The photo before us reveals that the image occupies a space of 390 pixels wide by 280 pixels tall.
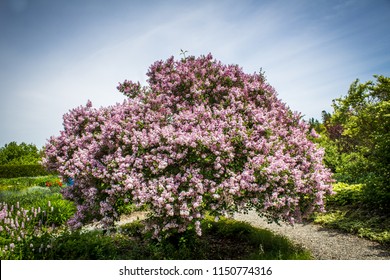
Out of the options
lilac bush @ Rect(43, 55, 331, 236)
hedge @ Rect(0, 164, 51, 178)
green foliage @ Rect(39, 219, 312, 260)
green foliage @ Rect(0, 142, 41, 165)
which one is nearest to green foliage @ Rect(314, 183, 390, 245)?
green foliage @ Rect(39, 219, 312, 260)

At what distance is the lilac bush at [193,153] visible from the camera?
18.0ft

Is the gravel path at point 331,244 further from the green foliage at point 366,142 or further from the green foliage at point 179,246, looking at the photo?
the green foliage at point 366,142

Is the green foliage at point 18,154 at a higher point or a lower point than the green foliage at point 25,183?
higher

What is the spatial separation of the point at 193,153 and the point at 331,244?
5120 mm

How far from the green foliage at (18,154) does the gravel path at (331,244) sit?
44668 millimetres

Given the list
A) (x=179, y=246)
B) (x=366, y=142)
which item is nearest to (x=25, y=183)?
(x=179, y=246)

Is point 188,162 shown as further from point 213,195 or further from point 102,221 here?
point 102,221

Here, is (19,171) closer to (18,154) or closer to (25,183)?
(25,183)

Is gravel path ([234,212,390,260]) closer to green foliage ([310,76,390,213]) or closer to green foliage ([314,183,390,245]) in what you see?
green foliage ([314,183,390,245])

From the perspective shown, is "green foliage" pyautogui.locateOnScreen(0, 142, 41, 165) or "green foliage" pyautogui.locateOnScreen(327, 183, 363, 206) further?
"green foliage" pyautogui.locateOnScreen(0, 142, 41, 165)

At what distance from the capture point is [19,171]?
33375 mm

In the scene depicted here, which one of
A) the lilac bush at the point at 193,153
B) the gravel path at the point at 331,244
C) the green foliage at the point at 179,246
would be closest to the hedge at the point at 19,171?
the green foliage at the point at 179,246

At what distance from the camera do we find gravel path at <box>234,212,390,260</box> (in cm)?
698

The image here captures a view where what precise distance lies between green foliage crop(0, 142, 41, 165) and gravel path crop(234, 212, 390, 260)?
44.7m
